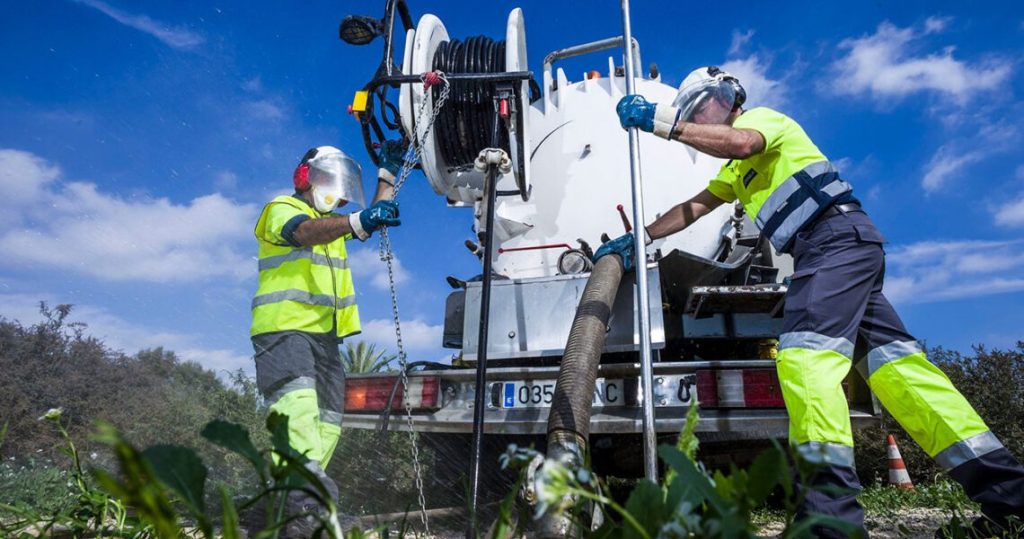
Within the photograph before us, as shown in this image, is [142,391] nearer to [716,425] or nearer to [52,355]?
[52,355]

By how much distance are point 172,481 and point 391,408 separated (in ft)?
8.88

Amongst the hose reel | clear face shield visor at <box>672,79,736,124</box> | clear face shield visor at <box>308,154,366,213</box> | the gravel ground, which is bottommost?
the gravel ground

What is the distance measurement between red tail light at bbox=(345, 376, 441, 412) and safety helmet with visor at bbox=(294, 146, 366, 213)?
0.98 meters

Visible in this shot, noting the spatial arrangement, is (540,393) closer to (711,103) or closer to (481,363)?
(481,363)

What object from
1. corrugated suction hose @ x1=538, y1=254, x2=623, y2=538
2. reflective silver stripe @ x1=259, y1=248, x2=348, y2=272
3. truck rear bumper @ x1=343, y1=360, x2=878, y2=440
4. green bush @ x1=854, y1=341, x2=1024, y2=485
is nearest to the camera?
corrugated suction hose @ x1=538, y1=254, x2=623, y2=538

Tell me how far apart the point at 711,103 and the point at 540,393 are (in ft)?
5.05

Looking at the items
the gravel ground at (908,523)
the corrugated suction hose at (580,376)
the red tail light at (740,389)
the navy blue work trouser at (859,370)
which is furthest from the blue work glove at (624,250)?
the gravel ground at (908,523)

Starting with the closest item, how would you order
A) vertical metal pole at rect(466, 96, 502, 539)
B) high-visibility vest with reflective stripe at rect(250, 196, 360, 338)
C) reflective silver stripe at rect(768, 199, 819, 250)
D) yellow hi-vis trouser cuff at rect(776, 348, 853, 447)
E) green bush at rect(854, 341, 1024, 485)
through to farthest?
yellow hi-vis trouser cuff at rect(776, 348, 853, 447) → vertical metal pole at rect(466, 96, 502, 539) → reflective silver stripe at rect(768, 199, 819, 250) → high-visibility vest with reflective stripe at rect(250, 196, 360, 338) → green bush at rect(854, 341, 1024, 485)

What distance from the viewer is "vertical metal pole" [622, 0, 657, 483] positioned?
211 cm

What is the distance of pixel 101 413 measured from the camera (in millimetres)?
8492

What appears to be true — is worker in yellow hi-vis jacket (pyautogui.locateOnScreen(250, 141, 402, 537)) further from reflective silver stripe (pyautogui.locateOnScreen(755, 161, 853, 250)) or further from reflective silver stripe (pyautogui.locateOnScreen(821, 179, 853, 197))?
reflective silver stripe (pyautogui.locateOnScreen(821, 179, 853, 197))

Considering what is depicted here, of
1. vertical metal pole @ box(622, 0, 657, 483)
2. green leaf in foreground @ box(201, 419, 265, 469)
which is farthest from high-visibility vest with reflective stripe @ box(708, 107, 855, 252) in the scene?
green leaf in foreground @ box(201, 419, 265, 469)

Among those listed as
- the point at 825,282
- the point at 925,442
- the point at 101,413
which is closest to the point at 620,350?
the point at 825,282

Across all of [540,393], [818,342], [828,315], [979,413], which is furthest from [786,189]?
[979,413]
